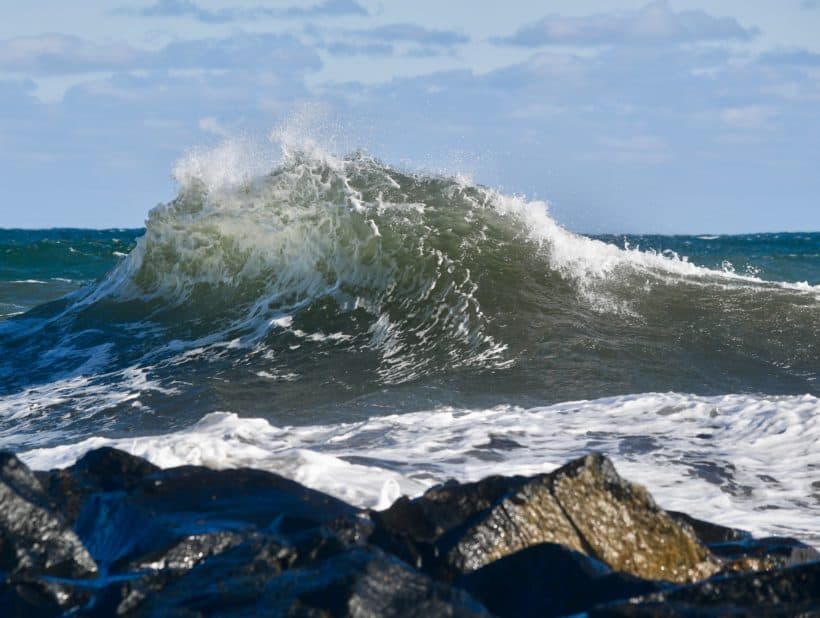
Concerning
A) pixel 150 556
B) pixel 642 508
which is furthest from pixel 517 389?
pixel 150 556

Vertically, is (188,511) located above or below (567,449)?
above

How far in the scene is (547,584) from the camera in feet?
12.8

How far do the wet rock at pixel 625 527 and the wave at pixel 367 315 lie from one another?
4792mm

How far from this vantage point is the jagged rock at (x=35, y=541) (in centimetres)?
Result: 407

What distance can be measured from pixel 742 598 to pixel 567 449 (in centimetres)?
403

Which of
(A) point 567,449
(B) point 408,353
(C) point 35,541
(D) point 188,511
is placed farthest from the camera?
(B) point 408,353

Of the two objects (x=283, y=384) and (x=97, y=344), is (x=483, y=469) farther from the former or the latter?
(x=97, y=344)

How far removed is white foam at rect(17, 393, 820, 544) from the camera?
6168 millimetres

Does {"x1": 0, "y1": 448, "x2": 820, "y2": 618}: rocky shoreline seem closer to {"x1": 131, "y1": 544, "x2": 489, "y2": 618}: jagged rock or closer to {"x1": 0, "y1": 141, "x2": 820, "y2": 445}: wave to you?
{"x1": 131, "y1": 544, "x2": 489, "y2": 618}: jagged rock

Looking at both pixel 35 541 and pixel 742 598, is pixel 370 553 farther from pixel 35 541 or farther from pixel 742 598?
pixel 35 541

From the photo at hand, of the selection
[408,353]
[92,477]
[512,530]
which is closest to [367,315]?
[408,353]

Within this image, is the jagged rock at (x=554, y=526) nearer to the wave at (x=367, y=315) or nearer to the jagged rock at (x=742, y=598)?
the jagged rock at (x=742, y=598)

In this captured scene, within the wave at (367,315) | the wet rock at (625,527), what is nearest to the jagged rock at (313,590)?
the wet rock at (625,527)

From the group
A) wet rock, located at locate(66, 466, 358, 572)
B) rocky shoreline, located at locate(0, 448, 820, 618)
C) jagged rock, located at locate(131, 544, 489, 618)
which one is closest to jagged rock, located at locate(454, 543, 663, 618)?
rocky shoreline, located at locate(0, 448, 820, 618)
